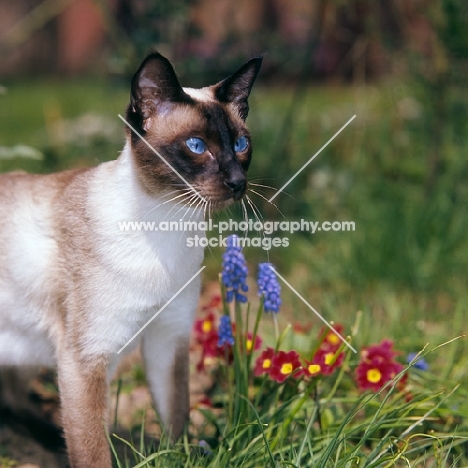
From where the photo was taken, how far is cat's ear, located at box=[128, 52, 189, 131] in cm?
200

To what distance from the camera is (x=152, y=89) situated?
81.3 inches

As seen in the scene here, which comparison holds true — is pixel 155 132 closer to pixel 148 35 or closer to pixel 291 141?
pixel 148 35

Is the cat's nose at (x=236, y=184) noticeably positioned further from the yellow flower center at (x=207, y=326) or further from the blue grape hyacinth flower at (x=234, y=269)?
the yellow flower center at (x=207, y=326)

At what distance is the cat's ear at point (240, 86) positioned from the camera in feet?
7.07

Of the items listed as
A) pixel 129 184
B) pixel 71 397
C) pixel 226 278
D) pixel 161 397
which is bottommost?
pixel 161 397

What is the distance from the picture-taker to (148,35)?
13.4 feet

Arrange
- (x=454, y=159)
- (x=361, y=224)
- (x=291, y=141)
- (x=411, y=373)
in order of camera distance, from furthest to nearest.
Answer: (x=291, y=141) < (x=454, y=159) < (x=361, y=224) < (x=411, y=373)

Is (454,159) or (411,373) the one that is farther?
(454,159)

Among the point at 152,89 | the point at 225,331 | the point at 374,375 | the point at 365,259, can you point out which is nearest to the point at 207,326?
the point at 225,331

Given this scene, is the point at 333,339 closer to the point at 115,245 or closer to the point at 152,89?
the point at 115,245

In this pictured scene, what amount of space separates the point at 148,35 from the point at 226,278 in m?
2.17

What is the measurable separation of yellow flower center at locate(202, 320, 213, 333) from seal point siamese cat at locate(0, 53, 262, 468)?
15.7 inches

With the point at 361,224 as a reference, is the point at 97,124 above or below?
above

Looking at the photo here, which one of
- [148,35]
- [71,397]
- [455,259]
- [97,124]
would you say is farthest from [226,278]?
[97,124]
